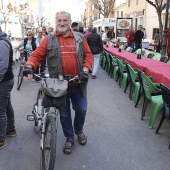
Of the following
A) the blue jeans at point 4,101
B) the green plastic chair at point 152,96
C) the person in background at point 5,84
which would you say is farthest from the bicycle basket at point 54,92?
the green plastic chair at point 152,96

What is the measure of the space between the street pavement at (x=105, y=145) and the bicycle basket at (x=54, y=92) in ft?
2.95

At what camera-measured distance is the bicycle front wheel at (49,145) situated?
9.49 ft

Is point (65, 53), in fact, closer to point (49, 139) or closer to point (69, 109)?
point (69, 109)

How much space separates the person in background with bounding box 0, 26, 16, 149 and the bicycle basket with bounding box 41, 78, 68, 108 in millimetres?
671

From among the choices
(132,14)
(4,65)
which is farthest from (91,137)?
(132,14)

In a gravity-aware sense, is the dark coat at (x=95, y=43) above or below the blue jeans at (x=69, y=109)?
above

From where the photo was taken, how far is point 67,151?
12.1 feet

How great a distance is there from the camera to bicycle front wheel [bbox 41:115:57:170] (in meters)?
2.89

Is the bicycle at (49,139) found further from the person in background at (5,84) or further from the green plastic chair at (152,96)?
the green plastic chair at (152,96)

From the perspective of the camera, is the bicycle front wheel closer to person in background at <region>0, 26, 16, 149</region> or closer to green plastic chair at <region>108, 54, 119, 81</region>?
person in background at <region>0, 26, 16, 149</region>

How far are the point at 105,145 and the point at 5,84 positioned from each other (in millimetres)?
1617

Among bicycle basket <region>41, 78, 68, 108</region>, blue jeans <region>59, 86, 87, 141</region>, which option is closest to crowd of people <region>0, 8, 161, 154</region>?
blue jeans <region>59, 86, 87, 141</region>

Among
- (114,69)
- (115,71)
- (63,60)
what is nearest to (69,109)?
(63,60)

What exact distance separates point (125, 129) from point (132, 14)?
28.0 metres
